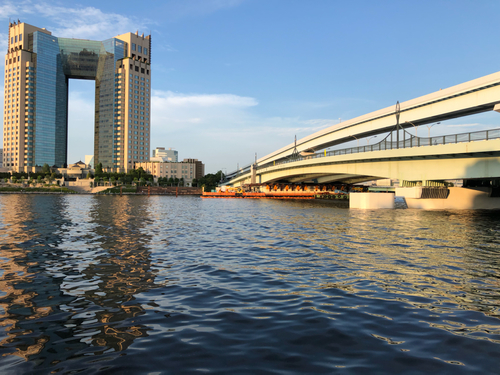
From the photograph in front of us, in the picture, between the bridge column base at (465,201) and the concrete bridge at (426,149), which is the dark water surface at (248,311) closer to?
the concrete bridge at (426,149)

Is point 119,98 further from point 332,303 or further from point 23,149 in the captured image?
point 332,303

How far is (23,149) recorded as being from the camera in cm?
18512

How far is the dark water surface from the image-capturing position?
5.44 metres

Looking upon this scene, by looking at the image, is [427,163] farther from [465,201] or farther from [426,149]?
[465,201]

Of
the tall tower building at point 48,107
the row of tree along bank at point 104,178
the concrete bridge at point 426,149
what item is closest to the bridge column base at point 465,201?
the concrete bridge at point 426,149

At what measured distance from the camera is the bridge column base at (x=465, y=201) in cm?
4725

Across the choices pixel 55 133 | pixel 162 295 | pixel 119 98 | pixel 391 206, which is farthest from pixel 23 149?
pixel 162 295

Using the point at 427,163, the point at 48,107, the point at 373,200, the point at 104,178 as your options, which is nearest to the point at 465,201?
the point at 427,163

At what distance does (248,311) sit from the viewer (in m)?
7.70

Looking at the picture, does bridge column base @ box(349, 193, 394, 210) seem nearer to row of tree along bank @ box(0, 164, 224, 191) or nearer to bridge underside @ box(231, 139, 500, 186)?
bridge underside @ box(231, 139, 500, 186)

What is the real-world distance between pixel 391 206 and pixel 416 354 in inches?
1936

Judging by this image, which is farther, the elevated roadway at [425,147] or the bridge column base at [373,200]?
the bridge column base at [373,200]

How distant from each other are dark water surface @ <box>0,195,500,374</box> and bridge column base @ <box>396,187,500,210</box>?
34.9 metres

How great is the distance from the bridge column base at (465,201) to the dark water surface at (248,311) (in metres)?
34.9
